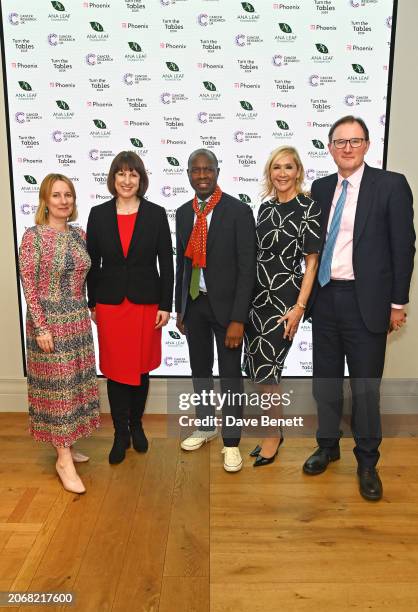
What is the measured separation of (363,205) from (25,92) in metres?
2.23

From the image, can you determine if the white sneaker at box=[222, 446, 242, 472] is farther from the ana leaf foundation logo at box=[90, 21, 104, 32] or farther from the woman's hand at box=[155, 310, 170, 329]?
the ana leaf foundation logo at box=[90, 21, 104, 32]

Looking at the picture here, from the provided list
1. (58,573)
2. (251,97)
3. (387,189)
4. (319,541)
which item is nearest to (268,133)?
(251,97)

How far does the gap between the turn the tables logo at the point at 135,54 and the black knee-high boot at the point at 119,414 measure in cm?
200

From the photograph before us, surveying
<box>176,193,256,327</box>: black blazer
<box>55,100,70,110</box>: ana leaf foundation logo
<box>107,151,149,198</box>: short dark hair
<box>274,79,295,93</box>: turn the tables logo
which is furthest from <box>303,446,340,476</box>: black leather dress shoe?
<box>55,100,70,110</box>: ana leaf foundation logo

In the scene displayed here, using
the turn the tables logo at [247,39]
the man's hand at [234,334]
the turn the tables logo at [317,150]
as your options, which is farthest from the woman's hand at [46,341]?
the turn the tables logo at [247,39]

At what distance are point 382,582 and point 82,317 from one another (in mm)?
1705

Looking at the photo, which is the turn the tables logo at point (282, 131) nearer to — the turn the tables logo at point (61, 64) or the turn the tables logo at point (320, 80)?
the turn the tables logo at point (320, 80)

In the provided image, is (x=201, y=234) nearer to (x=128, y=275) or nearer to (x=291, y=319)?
(x=128, y=275)

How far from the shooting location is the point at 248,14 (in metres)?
3.10

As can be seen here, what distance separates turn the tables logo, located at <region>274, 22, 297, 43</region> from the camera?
3.12m

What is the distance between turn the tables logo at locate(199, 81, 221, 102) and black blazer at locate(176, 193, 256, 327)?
102 cm

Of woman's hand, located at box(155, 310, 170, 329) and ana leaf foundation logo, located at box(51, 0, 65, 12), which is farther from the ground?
ana leaf foundation logo, located at box(51, 0, 65, 12)

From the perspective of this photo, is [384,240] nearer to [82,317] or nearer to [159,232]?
[159,232]

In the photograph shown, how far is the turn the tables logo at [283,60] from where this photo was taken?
3.15m
